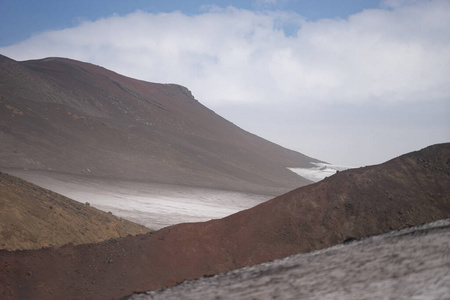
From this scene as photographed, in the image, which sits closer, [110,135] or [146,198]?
[146,198]

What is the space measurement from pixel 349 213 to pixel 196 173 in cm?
3765

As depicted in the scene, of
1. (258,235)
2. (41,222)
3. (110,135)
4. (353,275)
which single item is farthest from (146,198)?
(353,275)

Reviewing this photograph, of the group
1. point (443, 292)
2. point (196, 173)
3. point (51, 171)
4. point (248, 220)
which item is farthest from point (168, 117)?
point (443, 292)

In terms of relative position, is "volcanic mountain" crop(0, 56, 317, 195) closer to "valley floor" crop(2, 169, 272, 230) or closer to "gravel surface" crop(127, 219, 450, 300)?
"valley floor" crop(2, 169, 272, 230)

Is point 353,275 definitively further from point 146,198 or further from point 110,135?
point 110,135

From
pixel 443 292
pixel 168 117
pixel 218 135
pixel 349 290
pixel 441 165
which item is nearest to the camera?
pixel 443 292

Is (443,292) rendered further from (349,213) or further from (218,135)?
(218,135)

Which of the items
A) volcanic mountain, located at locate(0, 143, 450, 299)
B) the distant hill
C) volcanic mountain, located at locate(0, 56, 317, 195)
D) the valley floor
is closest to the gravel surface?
volcanic mountain, located at locate(0, 143, 450, 299)

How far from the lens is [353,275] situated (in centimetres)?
367

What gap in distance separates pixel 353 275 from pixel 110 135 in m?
41.8

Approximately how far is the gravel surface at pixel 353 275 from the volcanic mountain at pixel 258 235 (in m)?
0.64

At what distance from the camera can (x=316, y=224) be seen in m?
6.21

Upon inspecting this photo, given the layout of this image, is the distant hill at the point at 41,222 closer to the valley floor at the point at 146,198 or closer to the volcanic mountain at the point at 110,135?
the valley floor at the point at 146,198

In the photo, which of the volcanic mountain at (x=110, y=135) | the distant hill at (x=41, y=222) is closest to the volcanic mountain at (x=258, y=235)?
the distant hill at (x=41, y=222)
